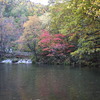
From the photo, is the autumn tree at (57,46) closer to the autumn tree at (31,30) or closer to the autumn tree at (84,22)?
the autumn tree at (31,30)

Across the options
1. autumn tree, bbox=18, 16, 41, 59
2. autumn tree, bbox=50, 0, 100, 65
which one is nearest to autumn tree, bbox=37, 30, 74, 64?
autumn tree, bbox=18, 16, 41, 59

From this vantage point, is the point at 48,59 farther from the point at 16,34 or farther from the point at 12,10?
the point at 12,10

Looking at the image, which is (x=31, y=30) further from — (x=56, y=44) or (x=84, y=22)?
(x=84, y=22)

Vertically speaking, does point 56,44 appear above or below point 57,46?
above

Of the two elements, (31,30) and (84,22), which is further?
(31,30)

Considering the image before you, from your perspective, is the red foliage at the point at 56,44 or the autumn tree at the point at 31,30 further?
the autumn tree at the point at 31,30

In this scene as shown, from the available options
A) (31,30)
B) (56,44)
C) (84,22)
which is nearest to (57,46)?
(56,44)

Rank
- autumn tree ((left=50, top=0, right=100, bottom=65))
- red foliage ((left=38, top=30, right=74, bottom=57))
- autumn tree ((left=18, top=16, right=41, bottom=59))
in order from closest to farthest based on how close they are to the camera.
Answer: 1. autumn tree ((left=50, top=0, right=100, bottom=65))
2. red foliage ((left=38, top=30, right=74, bottom=57))
3. autumn tree ((left=18, top=16, right=41, bottom=59))

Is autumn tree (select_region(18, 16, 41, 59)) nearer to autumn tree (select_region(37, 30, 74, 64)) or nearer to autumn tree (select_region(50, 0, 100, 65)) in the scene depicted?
autumn tree (select_region(37, 30, 74, 64))

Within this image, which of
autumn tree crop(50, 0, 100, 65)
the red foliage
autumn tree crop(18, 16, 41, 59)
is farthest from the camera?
autumn tree crop(18, 16, 41, 59)

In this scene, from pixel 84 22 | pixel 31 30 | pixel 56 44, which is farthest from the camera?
pixel 31 30

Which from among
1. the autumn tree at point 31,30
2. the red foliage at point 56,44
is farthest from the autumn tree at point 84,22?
the autumn tree at point 31,30

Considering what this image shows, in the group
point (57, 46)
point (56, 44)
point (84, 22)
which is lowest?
point (57, 46)

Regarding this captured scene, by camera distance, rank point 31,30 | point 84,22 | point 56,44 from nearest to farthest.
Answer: point 84,22
point 56,44
point 31,30
